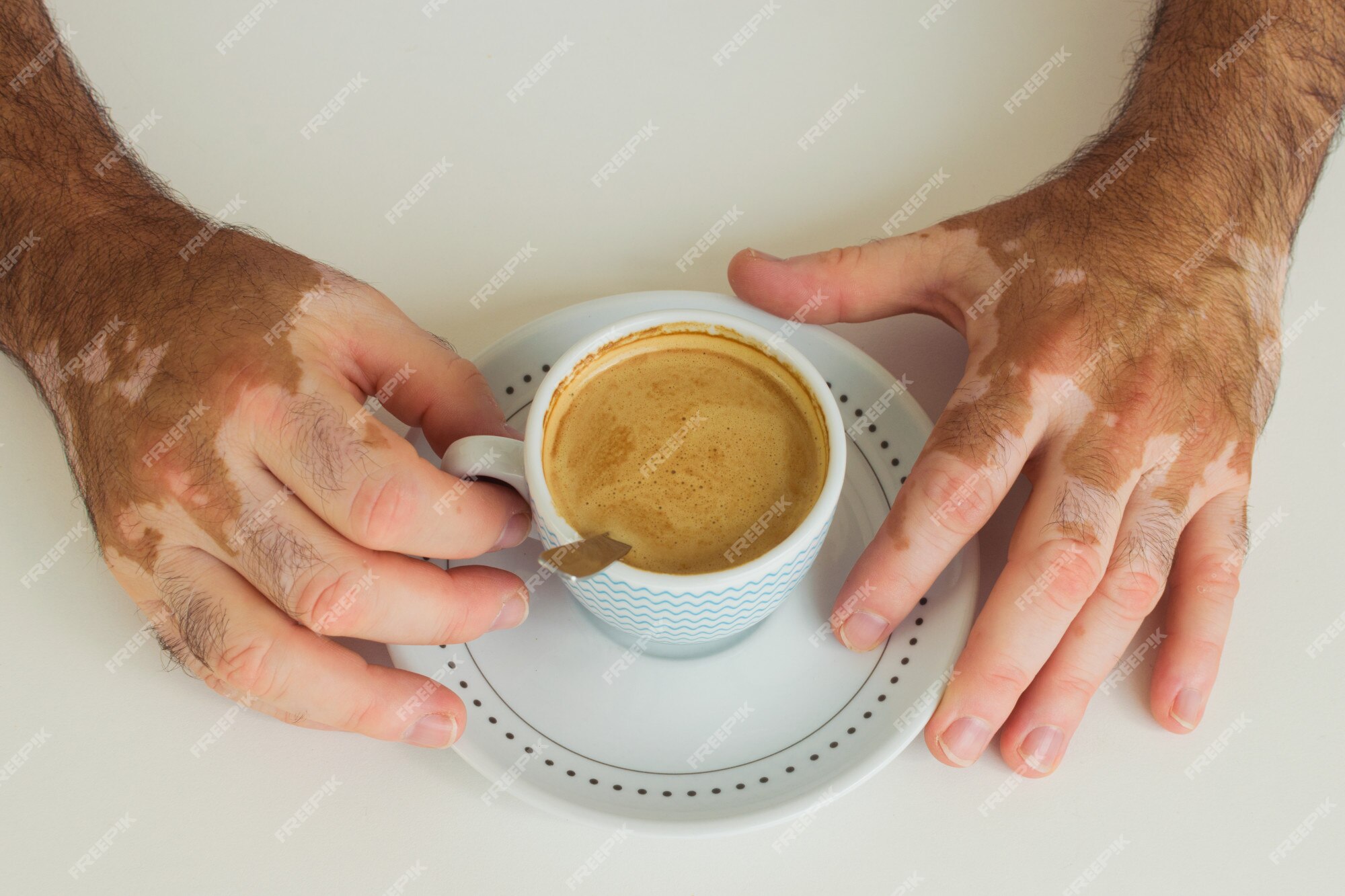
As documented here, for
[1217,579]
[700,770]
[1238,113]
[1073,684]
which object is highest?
[1238,113]

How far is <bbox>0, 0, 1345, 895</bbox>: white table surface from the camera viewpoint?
3.11ft

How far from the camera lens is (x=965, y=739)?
3.03 ft

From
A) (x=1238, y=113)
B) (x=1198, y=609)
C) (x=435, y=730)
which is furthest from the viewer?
(x=1238, y=113)

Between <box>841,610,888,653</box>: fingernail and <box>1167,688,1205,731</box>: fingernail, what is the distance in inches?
13.0

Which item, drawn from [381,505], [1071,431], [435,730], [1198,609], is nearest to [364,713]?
[435,730]

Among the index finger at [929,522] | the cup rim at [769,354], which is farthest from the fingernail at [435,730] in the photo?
the index finger at [929,522]

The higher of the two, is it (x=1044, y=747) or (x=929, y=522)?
(x=929, y=522)

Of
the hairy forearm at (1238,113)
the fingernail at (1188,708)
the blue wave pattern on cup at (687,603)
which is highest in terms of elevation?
the hairy forearm at (1238,113)

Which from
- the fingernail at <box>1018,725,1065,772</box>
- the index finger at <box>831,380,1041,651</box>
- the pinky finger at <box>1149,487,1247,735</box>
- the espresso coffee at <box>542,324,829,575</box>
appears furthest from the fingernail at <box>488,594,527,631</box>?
the pinky finger at <box>1149,487,1247,735</box>

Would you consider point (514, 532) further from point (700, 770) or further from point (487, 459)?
point (700, 770)

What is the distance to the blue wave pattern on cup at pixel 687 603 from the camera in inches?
31.7

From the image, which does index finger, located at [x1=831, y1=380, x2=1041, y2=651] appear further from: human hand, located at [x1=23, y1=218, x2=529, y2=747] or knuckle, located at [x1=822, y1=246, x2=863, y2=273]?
human hand, located at [x1=23, y1=218, x2=529, y2=747]

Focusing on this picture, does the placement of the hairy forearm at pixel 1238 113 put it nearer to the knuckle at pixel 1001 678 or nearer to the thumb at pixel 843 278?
the thumb at pixel 843 278

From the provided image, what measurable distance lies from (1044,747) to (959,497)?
→ 0.92 feet
